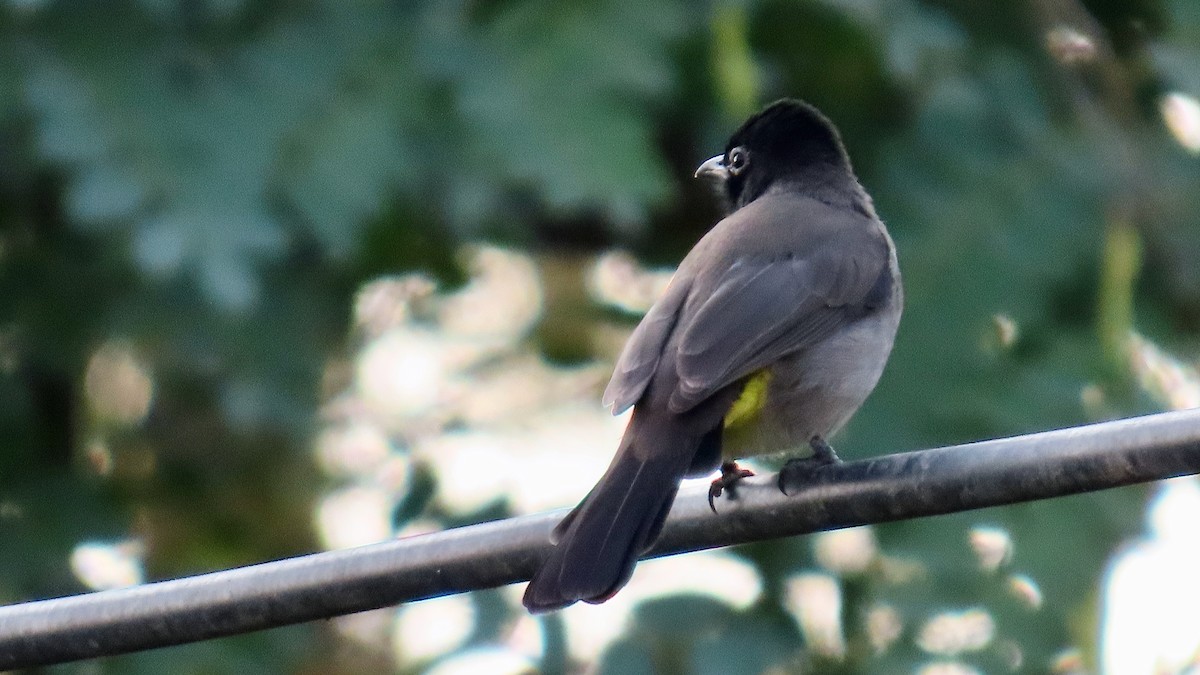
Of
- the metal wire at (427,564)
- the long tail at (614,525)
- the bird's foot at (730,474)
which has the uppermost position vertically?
the metal wire at (427,564)

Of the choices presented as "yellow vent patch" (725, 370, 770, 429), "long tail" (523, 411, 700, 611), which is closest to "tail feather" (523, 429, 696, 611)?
"long tail" (523, 411, 700, 611)

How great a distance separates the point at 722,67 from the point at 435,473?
4.95 feet

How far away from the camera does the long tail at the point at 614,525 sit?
351 centimetres

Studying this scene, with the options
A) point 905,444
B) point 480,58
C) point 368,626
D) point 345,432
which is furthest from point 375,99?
point 368,626

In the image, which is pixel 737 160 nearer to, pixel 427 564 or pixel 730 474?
pixel 730 474

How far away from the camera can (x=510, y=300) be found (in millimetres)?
7117

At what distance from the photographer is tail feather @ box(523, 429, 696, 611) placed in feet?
11.5

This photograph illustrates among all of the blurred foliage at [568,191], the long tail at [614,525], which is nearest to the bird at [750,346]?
the long tail at [614,525]

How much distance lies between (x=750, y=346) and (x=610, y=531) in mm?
827

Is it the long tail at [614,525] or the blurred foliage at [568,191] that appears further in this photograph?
the blurred foliage at [568,191]

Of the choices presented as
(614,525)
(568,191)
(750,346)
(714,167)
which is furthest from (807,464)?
(714,167)

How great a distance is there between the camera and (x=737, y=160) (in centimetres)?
566

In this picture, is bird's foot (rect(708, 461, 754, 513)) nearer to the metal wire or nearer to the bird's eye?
the metal wire

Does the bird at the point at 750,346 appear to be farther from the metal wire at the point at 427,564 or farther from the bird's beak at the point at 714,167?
the metal wire at the point at 427,564
